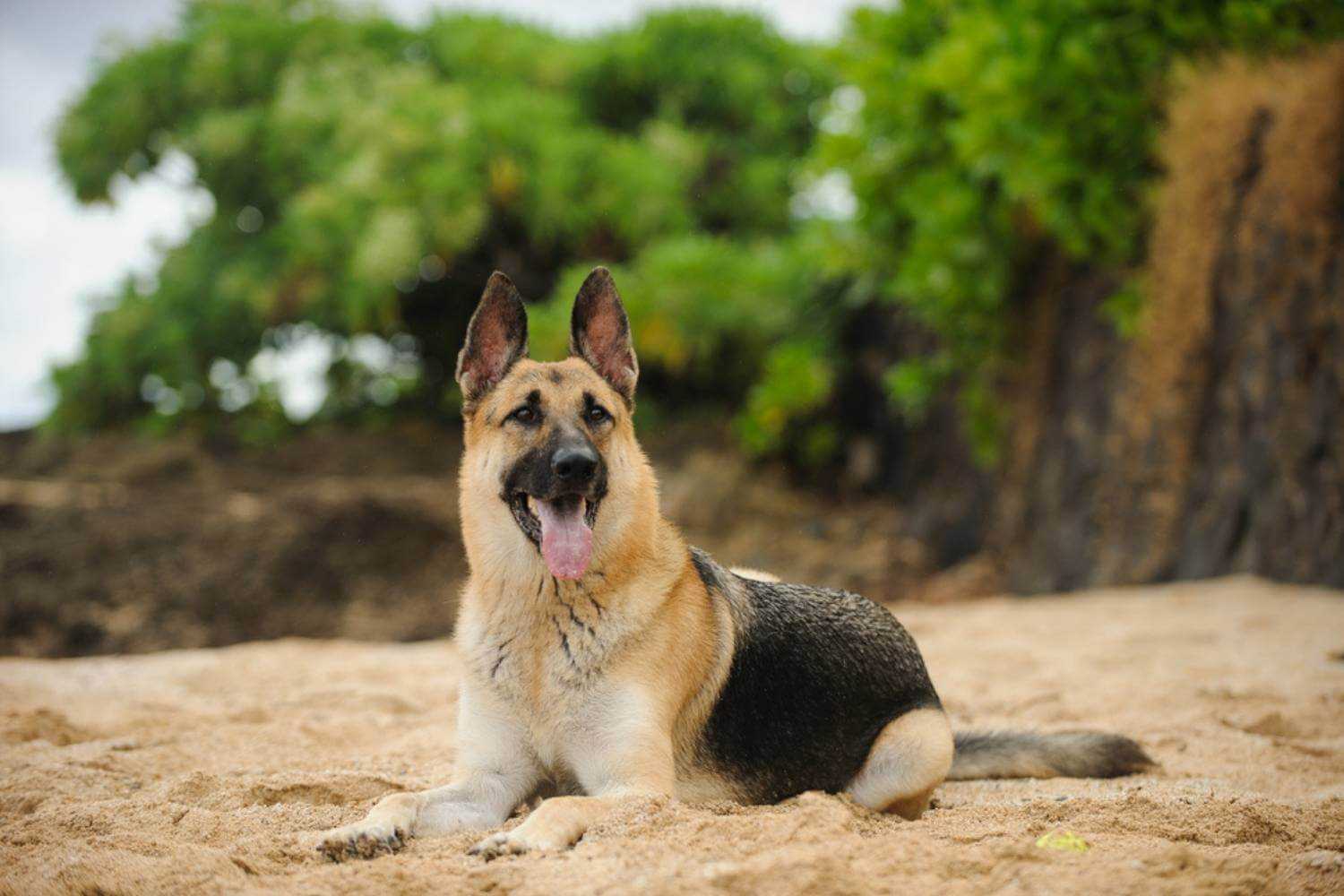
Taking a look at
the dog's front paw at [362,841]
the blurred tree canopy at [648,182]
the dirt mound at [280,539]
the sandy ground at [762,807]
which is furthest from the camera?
the dirt mound at [280,539]

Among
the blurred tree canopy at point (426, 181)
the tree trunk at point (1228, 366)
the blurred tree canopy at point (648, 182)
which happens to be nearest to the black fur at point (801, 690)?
the tree trunk at point (1228, 366)

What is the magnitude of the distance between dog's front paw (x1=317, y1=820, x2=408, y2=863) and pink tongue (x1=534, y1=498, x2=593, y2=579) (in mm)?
969

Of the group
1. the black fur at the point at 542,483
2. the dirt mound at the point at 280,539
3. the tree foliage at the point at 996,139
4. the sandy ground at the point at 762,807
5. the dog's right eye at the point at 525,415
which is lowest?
the dirt mound at the point at 280,539

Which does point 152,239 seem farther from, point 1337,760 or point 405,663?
point 1337,760

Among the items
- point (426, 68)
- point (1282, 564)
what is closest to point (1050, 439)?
point (1282, 564)

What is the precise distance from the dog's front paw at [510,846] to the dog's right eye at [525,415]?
59.3 inches

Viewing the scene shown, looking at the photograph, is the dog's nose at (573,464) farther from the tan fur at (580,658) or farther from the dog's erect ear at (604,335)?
the dog's erect ear at (604,335)

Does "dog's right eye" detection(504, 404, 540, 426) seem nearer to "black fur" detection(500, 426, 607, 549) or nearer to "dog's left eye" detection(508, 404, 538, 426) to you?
"dog's left eye" detection(508, 404, 538, 426)

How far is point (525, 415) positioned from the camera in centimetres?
435

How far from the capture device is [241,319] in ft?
58.7

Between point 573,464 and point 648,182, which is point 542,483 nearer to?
point 573,464

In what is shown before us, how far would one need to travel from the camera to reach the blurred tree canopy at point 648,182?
9.76m

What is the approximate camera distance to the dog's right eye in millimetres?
4340

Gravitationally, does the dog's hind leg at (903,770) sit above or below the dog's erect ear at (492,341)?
below
